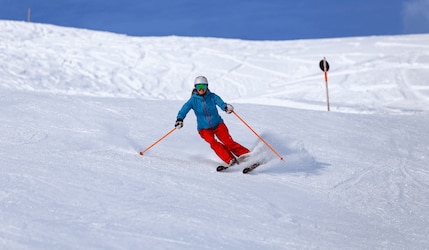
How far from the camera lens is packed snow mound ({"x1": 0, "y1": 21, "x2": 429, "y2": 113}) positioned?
672 inches

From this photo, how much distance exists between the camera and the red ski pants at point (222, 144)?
19.4ft

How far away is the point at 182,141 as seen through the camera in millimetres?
7219

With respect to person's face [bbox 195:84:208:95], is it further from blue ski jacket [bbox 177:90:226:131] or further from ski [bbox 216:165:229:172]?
ski [bbox 216:165:229:172]

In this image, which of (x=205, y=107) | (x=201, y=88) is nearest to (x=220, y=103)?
(x=205, y=107)

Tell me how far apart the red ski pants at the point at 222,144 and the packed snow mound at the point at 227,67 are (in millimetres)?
9340

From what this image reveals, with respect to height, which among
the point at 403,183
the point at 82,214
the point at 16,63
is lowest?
the point at 403,183

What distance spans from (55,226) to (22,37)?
72.9ft

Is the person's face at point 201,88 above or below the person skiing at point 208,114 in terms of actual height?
above

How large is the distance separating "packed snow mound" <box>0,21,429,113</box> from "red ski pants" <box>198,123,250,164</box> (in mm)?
9340

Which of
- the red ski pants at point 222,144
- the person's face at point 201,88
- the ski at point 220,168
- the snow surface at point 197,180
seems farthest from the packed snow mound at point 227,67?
the ski at point 220,168

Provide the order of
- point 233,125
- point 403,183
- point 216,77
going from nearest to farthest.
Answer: point 403,183 → point 233,125 → point 216,77

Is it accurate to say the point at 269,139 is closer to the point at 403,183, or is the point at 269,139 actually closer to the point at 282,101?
the point at 403,183

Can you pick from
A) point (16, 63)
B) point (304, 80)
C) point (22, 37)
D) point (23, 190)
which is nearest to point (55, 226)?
point (23, 190)

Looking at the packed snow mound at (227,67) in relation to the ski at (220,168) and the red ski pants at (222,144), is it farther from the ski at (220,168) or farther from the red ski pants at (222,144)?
the ski at (220,168)
